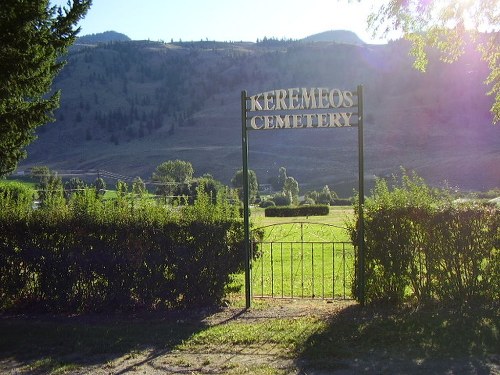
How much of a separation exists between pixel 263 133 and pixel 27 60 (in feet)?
407

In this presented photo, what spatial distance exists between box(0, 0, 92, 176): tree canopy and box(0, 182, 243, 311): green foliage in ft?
5.21

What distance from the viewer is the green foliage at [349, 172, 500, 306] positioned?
7469mm

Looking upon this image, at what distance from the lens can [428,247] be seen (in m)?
7.60

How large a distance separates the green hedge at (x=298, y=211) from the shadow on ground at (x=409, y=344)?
27247 millimetres

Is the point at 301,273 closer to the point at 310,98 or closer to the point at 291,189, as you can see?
the point at 310,98

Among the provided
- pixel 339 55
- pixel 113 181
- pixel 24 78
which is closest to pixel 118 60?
pixel 339 55

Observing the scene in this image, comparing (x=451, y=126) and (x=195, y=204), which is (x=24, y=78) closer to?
(x=195, y=204)

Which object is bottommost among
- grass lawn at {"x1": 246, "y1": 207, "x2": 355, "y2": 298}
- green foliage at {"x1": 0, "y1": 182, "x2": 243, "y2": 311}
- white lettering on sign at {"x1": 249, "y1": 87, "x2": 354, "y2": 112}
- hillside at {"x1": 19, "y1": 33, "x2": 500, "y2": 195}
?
grass lawn at {"x1": 246, "y1": 207, "x2": 355, "y2": 298}

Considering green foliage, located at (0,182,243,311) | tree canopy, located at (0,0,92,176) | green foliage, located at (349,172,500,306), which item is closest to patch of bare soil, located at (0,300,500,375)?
green foliage, located at (0,182,243,311)

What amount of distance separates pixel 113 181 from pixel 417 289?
92.3m

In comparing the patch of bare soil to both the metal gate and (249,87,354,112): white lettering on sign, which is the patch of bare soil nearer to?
the metal gate

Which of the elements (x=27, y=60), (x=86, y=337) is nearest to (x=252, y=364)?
(x=86, y=337)

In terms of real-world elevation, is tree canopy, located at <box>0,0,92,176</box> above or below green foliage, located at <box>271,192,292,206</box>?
above

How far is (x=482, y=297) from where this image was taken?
7.57 m
